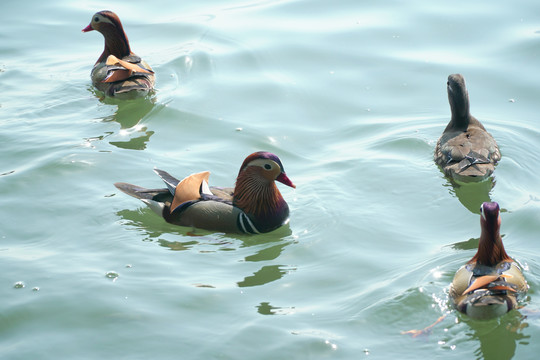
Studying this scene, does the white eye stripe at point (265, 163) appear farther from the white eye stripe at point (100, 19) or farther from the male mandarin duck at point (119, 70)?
the white eye stripe at point (100, 19)

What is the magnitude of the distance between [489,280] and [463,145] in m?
3.60

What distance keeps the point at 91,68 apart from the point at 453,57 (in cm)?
590

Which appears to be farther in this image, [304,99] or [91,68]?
[91,68]

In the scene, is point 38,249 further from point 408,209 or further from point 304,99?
point 304,99

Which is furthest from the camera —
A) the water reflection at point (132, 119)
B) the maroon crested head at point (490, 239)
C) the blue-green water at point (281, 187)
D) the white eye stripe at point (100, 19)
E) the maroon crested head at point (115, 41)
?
the white eye stripe at point (100, 19)

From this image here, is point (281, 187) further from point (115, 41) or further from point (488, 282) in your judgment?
point (115, 41)

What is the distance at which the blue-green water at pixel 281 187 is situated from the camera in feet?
23.9

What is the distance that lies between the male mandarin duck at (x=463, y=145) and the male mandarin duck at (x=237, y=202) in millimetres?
2311

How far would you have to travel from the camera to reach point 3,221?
9133 mm

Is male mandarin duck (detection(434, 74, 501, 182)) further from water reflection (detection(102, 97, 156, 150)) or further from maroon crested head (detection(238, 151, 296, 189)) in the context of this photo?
water reflection (detection(102, 97, 156, 150))

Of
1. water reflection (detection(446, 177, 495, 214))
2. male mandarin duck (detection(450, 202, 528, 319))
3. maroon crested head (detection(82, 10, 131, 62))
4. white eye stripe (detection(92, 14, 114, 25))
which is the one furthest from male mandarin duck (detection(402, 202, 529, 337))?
white eye stripe (detection(92, 14, 114, 25))

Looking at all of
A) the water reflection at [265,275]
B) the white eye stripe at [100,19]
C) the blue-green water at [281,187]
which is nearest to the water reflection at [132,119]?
the blue-green water at [281,187]

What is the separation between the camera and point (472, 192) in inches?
395

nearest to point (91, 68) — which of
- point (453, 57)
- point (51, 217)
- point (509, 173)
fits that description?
point (51, 217)
